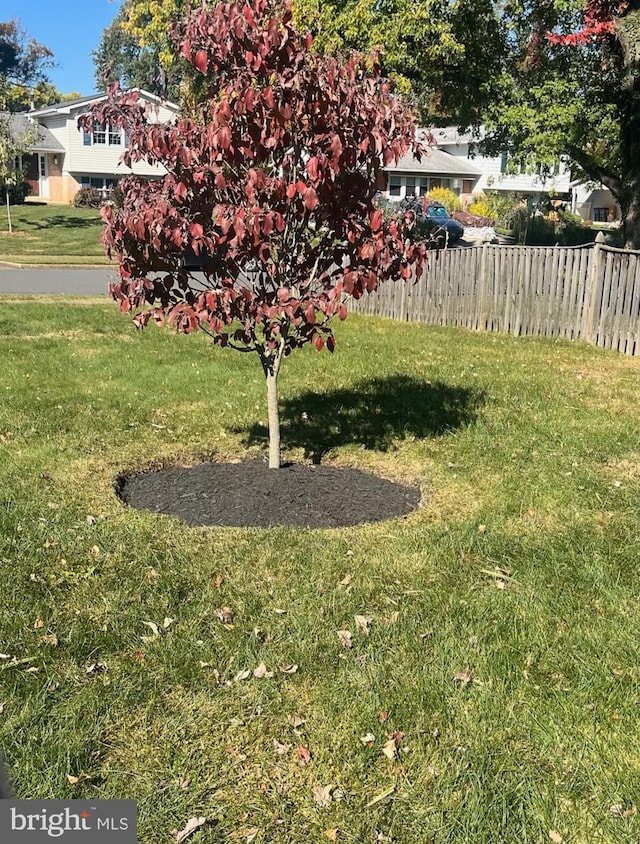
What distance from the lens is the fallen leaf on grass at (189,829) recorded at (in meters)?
2.59

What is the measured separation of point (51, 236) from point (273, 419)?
30365 millimetres

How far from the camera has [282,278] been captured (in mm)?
5473

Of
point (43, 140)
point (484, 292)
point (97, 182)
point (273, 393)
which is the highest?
point (43, 140)

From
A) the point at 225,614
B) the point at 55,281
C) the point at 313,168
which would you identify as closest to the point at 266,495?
the point at 225,614

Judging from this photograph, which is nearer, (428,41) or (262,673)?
(262,673)

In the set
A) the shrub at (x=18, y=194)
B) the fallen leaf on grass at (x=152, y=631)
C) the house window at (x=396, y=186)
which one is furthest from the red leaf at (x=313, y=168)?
the house window at (x=396, y=186)

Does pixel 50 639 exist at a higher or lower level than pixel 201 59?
lower

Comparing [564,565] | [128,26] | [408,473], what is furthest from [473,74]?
[128,26]

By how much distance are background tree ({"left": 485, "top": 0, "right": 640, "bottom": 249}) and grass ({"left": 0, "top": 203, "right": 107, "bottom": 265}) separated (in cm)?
1313

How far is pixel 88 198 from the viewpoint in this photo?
149ft

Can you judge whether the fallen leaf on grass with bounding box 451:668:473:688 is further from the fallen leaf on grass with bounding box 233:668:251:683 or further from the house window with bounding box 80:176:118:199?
the house window with bounding box 80:176:118:199

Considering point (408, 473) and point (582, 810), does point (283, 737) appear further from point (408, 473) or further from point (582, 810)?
point (408, 473)

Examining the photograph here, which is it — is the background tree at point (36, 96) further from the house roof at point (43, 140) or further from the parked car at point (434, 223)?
the parked car at point (434, 223)

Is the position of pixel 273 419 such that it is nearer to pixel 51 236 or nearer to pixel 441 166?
pixel 51 236
